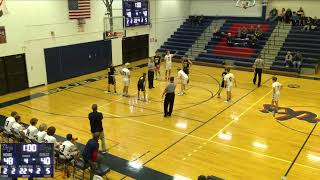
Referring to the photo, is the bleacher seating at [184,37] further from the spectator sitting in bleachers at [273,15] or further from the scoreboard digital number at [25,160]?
the scoreboard digital number at [25,160]

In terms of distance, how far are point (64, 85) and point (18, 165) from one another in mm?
13091

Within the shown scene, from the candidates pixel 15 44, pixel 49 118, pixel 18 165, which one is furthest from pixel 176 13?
pixel 18 165

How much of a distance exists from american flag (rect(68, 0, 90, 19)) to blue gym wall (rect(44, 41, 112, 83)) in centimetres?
178

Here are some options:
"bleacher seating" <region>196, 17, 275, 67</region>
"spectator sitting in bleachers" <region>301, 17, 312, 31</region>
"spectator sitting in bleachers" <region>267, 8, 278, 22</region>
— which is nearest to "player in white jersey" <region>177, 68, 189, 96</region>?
"bleacher seating" <region>196, 17, 275, 67</region>

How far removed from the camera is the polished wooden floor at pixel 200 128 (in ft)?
33.7

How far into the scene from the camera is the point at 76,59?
21.6m

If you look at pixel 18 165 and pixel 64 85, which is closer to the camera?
pixel 18 165

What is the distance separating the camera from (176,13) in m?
30.2

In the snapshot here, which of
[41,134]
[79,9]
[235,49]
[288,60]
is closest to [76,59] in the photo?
[79,9]

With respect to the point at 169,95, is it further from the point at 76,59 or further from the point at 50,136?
the point at 76,59

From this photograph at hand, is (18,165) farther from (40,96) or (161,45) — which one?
(161,45)
